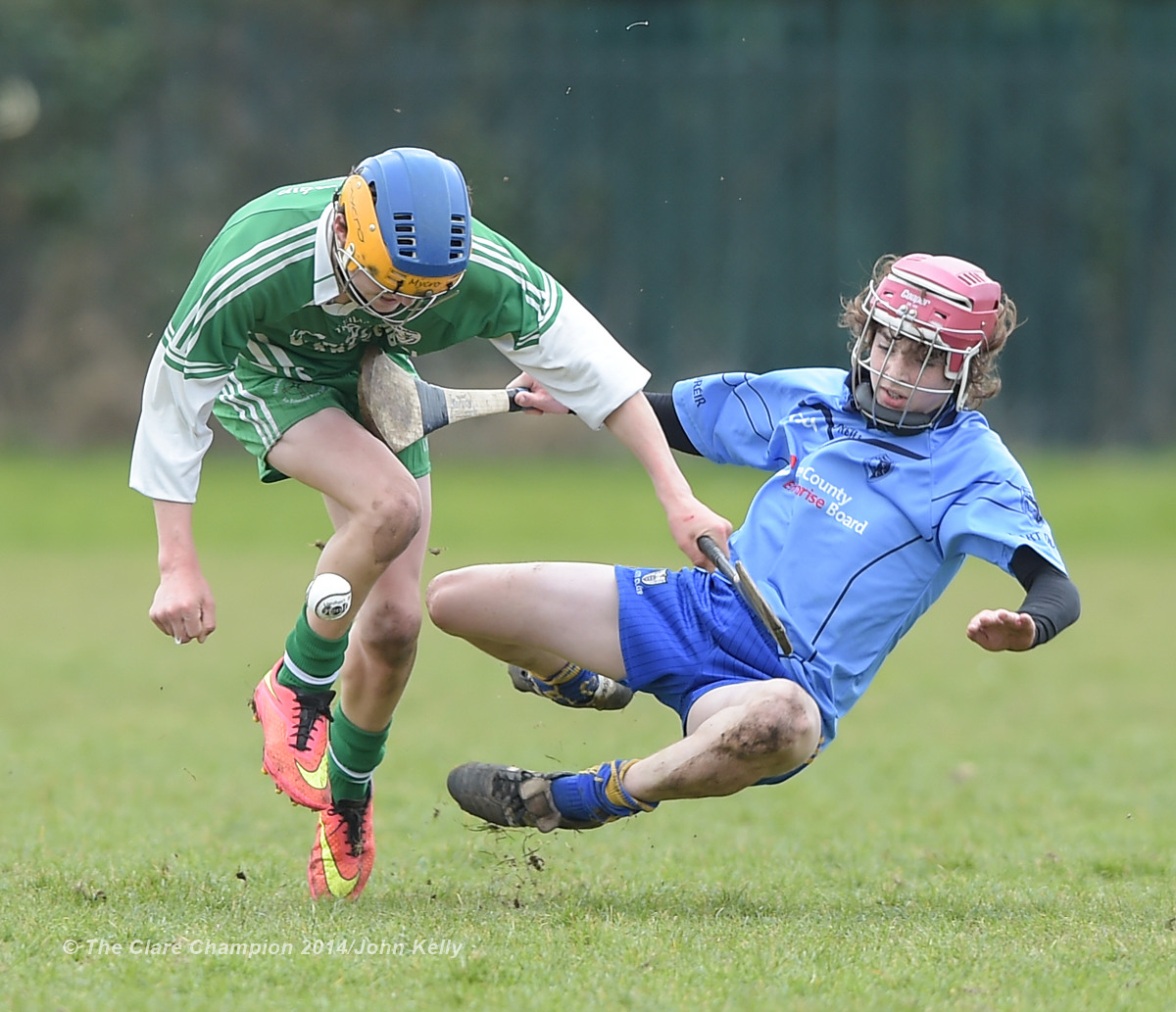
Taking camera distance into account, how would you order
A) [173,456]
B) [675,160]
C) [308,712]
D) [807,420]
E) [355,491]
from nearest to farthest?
[173,456], [355,491], [308,712], [807,420], [675,160]

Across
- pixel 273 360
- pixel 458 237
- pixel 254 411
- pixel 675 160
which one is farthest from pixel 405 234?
pixel 675 160

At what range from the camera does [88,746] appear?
7.47 meters

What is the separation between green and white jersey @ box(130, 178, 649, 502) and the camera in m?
4.43

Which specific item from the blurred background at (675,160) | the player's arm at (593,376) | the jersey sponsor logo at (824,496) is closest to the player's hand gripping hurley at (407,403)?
the player's arm at (593,376)

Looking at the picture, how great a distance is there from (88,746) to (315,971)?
13.3ft

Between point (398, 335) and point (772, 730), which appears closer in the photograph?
point (772, 730)

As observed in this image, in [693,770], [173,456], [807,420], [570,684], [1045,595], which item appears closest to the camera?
[1045,595]

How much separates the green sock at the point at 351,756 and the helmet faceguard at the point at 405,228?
1297mm

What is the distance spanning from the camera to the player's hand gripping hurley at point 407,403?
4793mm

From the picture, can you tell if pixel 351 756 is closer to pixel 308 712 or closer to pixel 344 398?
pixel 308 712

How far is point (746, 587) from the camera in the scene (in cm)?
434

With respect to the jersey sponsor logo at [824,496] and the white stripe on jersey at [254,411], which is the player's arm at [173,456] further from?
the jersey sponsor logo at [824,496]

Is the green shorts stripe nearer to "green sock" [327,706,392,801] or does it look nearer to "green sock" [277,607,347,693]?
"green sock" [277,607,347,693]

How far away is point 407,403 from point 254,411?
413mm
